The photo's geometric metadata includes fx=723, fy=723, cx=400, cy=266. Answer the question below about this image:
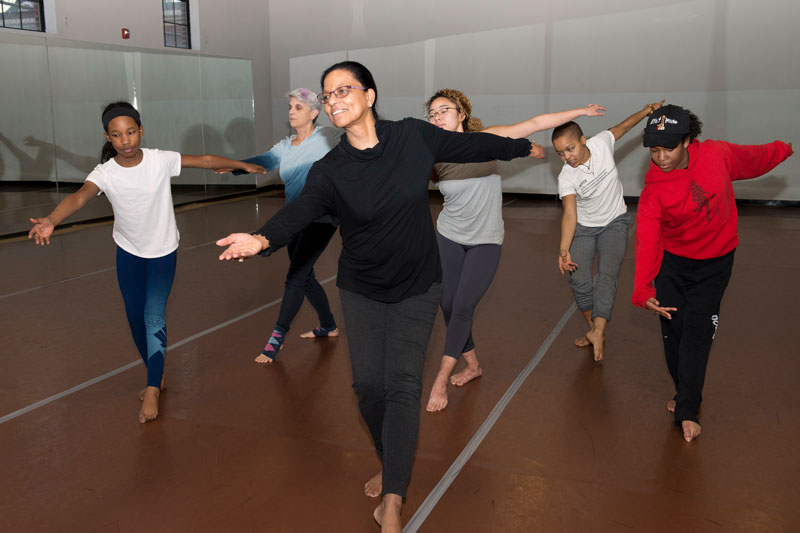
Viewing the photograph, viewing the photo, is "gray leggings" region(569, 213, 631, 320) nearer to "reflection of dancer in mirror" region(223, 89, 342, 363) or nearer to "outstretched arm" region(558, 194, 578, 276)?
"outstretched arm" region(558, 194, 578, 276)

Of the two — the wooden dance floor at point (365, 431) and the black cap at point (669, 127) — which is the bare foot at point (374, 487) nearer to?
the wooden dance floor at point (365, 431)

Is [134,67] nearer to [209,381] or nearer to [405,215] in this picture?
[209,381]

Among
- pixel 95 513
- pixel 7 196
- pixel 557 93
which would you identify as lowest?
pixel 95 513

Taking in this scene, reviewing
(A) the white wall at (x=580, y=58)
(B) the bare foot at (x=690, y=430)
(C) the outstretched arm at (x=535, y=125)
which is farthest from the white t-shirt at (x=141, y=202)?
(A) the white wall at (x=580, y=58)

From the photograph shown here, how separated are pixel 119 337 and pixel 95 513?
2363 millimetres

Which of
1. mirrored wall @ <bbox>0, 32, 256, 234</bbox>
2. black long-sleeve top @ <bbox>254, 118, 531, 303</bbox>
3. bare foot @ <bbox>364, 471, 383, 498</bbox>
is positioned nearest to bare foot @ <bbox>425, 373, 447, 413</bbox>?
bare foot @ <bbox>364, 471, 383, 498</bbox>

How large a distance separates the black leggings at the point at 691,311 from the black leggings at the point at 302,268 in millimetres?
1926

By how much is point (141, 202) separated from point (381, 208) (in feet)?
5.54

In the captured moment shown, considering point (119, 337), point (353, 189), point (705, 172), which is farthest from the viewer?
point (119, 337)

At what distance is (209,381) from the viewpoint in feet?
13.5

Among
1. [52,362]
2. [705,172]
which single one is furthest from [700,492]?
[52,362]

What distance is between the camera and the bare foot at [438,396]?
3664 millimetres

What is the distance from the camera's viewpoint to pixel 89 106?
10.0 m

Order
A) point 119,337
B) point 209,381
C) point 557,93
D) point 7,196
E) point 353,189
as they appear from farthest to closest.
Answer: point 557,93 < point 7,196 < point 119,337 < point 209,381 < point 353,189
